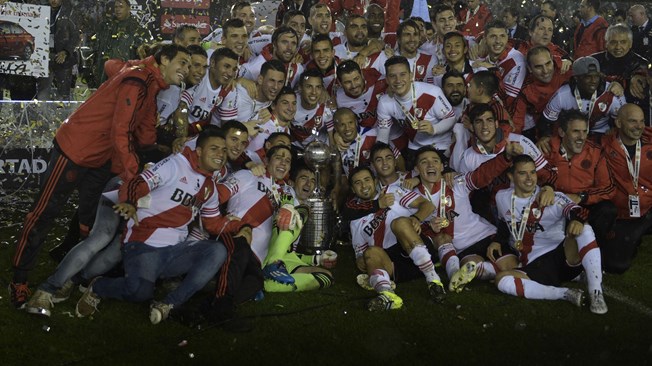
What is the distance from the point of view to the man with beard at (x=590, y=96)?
6781 millimetres

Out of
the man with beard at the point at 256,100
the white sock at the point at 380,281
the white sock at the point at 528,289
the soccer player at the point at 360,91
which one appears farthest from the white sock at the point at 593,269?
the man with beard at the point at 256,100

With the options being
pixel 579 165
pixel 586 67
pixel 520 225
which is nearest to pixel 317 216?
pixel 520 225

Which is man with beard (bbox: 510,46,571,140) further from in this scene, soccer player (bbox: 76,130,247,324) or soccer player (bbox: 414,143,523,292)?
soccer player (bbox: 76,130,247,324)

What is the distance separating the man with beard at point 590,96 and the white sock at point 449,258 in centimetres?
156

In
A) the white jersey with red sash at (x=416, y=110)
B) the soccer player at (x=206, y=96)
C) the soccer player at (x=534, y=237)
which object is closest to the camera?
the soccer player at (x=534, y=237)

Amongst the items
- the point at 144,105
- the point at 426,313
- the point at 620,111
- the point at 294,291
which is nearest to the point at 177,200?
the point at 144,105

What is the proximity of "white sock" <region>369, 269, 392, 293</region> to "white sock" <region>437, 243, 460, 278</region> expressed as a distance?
0.55 metres

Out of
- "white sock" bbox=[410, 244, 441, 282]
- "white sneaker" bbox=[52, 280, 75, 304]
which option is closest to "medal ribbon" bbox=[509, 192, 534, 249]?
"white sock" bbox=[410, 244, 441, 282]

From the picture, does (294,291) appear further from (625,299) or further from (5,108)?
(5,108)

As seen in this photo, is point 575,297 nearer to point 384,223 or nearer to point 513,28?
point 384,223

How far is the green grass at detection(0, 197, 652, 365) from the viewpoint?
4.41 meters

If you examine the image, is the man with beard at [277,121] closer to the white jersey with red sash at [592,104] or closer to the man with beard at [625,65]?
the white jersey with red sash at [592,104]

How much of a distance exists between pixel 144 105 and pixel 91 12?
Result: 10128 mm

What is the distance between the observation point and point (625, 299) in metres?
5.58
